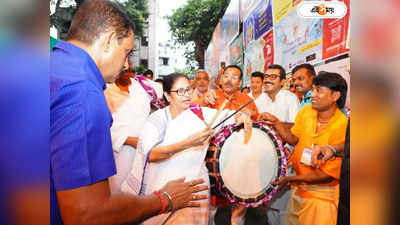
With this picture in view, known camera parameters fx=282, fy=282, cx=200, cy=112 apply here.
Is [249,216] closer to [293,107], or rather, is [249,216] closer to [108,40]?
[293,107]

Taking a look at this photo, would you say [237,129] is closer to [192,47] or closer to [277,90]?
[277,90]

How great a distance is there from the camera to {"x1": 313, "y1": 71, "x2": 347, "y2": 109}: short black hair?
1679 mm

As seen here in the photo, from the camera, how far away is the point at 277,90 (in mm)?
1779

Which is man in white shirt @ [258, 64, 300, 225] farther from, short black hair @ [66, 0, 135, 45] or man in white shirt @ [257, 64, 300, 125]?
short black hair @ [66, 0, 135, 45]

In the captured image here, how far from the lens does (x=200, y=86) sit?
1689 millimetres

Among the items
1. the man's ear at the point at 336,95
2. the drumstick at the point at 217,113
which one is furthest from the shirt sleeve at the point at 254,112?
the man's ear at the point at 336,95

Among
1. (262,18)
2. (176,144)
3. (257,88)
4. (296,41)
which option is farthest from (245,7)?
(176,144)

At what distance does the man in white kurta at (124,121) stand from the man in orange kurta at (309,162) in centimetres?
75

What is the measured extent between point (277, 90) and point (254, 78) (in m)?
0.17

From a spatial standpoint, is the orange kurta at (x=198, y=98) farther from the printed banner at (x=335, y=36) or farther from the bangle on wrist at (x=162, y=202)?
the printed banner at (x=335, y=36)

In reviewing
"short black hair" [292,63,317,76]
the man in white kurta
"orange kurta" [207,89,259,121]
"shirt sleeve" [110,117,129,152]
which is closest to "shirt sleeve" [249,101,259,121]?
"orange kurta" [207,89,259,121]

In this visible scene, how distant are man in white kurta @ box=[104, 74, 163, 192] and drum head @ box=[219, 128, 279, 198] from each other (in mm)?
552

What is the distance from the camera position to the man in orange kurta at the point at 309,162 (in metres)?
1.73
